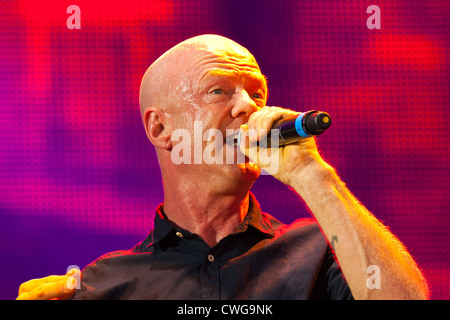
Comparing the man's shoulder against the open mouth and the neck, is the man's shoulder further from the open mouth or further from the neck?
the open mouth

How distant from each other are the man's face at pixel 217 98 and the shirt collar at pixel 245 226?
166 mm

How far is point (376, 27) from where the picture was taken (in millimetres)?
2285

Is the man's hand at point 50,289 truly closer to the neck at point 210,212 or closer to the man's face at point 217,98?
the neck at point 210,212

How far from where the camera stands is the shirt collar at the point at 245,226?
174 cm

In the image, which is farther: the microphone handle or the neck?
the neck

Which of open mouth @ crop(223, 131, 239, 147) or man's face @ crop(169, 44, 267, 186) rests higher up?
man's face @ crop(169, 44, 267, 186)

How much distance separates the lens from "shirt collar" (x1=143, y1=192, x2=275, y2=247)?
1.74 metres

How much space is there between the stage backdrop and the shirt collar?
451mm

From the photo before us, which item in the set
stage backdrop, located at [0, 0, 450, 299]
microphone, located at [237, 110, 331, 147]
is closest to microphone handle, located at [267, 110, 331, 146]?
microphone, located at [237, 110, 331, 147]

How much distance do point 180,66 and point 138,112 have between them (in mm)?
604

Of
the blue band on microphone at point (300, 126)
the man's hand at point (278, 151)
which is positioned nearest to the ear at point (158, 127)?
the man's hand at point (278, 151)

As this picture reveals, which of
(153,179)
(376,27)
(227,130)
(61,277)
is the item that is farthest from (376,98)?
(61,277)

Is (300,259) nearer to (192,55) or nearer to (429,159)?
(192,55)

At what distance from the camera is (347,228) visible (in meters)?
1.31
